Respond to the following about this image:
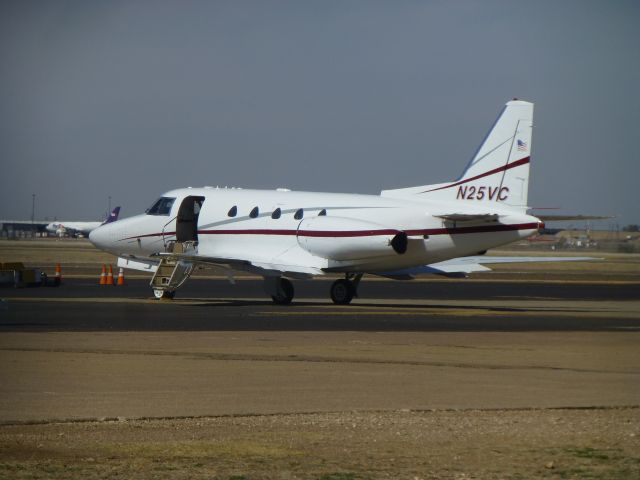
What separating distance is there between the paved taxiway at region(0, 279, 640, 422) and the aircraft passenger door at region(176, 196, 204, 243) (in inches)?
170

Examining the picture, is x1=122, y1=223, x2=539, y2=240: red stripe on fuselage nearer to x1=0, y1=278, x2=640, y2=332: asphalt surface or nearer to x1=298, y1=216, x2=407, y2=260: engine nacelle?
x1=298, y1=216, x2=407, y2=260: engine nacelle

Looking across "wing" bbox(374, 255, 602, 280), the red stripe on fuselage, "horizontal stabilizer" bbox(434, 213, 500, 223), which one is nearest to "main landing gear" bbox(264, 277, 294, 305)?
the red stripe on fuselage

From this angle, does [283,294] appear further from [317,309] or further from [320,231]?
[317,309]

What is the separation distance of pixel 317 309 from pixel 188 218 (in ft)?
27.4

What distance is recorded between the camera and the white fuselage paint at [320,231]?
121ft

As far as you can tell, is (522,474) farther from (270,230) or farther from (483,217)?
(270,230)

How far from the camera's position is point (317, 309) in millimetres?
36062

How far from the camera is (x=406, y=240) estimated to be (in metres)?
37.2

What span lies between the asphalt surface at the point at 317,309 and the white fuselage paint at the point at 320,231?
5.38ft

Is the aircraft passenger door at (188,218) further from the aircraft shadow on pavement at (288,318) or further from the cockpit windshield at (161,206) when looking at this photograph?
the aircraft shadow on pavement at (288,318)

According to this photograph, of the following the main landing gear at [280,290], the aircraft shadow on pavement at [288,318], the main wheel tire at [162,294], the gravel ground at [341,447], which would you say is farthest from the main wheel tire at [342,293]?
the gravel ground at [341,447]

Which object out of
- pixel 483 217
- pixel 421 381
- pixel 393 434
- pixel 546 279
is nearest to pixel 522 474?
pixel 393 434

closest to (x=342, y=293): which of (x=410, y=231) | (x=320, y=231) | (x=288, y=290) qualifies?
(x=288, y=290)

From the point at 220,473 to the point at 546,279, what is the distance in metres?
57.3
